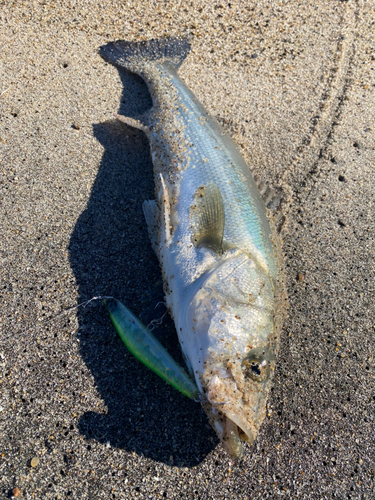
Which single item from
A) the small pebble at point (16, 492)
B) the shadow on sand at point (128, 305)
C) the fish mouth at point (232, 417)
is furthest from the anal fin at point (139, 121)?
the small pebble at point (16, 492)

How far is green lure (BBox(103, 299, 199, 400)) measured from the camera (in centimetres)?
258

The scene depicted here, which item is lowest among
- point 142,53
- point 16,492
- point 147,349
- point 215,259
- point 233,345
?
point 16,492

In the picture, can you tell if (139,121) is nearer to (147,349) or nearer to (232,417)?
(147,349)

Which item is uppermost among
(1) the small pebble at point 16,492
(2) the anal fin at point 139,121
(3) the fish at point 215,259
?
(2) the anal fin at point 139,121

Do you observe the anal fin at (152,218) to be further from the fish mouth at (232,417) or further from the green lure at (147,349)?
the fish mouth at (232,417)

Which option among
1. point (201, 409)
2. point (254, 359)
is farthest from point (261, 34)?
point (201, 409)

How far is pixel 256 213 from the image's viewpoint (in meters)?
3.17

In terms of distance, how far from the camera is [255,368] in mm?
→ 2418

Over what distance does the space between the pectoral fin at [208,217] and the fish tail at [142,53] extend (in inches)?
85.7

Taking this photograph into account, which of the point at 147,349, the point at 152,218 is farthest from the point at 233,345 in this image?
the point at 152,218

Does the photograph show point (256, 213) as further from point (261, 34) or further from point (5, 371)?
point (261, 34)

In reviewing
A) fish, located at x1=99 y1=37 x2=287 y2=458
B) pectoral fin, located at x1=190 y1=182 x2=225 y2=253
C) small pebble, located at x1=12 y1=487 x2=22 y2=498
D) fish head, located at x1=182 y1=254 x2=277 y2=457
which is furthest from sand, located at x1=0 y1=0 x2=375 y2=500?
pectoral fin, located at x1=190 y1=182 x2=225 y2=253

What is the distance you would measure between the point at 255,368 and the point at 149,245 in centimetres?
154

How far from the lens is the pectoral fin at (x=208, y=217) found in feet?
9.57
